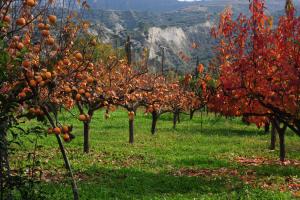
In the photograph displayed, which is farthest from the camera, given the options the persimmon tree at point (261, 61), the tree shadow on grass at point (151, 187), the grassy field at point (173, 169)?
the grassy field at point (173, 169)

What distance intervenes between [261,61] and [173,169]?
6.45 meters

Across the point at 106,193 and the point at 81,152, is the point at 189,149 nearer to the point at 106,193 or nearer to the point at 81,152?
the point at 81,152

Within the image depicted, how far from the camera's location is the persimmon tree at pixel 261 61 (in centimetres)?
1278

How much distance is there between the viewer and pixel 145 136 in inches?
1259

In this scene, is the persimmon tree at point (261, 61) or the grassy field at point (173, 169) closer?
the persimmon tree at point (261, 61)

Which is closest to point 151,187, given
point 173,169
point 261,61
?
point 173,169

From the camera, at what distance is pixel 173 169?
58.1 feet

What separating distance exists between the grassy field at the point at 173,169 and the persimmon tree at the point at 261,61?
2.86m

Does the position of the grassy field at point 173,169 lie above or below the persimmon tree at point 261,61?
below

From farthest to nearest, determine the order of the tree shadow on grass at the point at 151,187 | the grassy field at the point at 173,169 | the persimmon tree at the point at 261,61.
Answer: the grassy field at the point at 173,169
the persimmon tree at the point at 261,61
the tree shadow on grass at the point at 151,187

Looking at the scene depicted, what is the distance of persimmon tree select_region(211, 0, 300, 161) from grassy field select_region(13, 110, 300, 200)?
286 centimetres

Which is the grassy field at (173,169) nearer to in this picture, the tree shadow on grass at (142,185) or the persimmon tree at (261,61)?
the tree shadow on grass at (142,185)

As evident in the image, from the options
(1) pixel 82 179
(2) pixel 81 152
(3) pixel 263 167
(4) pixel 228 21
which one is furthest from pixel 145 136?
(4) pixel 228 21

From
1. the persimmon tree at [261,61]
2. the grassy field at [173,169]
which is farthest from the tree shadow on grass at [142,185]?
the persimmon tree at [261,61]
